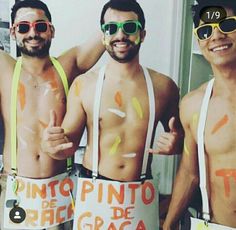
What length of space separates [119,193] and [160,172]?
146mm

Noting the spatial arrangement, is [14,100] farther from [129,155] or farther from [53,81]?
[129,155]

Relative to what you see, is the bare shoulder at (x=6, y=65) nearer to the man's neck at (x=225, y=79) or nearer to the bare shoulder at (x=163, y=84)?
the bare shoulder at (x=163, y=84)

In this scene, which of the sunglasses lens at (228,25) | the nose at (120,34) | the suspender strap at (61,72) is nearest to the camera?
the sunglasses lens at (228,25)

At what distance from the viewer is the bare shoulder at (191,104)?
1.24m

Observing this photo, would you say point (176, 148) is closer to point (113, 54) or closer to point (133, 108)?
point (133, 108)

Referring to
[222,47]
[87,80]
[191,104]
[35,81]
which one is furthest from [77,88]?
[222,47]

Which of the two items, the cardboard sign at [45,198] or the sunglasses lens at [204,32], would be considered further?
the cardboard sign at [45,198]

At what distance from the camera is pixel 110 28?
4.16 ft

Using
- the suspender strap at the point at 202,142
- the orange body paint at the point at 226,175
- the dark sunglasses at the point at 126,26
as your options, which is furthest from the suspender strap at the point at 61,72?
the orange body paint at the point at 226,175

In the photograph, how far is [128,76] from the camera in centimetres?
130

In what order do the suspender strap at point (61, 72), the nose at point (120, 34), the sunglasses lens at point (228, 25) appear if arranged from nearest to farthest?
1. the sunglasses lens at point (228, 25)
2. the nose at point (120, 34)
3. the suspender strap at point (61, 72)

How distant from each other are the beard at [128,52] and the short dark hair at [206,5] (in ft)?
0.60

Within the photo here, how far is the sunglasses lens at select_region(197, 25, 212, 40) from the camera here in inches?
46.4

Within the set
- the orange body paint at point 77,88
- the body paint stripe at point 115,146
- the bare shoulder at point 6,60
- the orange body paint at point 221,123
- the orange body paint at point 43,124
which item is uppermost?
the bare shoulder at point 6,60
